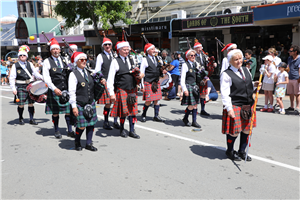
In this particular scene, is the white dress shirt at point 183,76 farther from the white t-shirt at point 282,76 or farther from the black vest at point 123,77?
the white t-shirt at point 282,76

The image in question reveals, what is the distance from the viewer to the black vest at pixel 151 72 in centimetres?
691

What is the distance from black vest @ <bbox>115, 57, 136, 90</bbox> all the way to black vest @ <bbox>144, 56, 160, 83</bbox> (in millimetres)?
1175

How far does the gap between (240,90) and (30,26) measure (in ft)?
99.7

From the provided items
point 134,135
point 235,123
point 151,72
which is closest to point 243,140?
point 235,123

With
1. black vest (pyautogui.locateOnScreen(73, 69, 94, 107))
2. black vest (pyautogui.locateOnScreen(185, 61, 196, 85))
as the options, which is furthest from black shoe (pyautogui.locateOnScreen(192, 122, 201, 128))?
black vest (pyautogui.locateOnScreen(73, 69, 94, 107))

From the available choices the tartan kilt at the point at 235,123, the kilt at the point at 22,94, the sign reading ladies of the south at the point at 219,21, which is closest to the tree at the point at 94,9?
the sign reading ladies of the south at the point at 219,21

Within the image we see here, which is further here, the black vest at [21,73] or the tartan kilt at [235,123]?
the black vest at [21,73]

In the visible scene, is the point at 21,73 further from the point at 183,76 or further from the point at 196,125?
the point at 196,125

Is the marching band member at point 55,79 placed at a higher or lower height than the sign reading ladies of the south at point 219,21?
lower

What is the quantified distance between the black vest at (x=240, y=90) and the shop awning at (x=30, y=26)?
29.1 metres

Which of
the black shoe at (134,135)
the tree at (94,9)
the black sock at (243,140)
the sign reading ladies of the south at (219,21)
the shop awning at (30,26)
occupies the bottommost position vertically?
the black shoe at (134,135)

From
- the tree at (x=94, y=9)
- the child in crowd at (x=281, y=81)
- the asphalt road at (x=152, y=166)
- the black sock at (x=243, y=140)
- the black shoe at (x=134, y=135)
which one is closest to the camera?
the asphalt road at (x=152, y=166)

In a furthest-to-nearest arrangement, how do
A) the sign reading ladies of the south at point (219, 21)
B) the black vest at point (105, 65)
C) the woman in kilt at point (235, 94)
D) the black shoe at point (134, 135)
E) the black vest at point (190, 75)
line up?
the sign reading ladies of the south at point (219, 21) < the black vest at point (105, 65) < the black vest at point (190, 75) < the black shoe at point (134, 135) < the woman in kilt at point (235, 94)

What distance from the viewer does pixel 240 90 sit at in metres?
4.33
